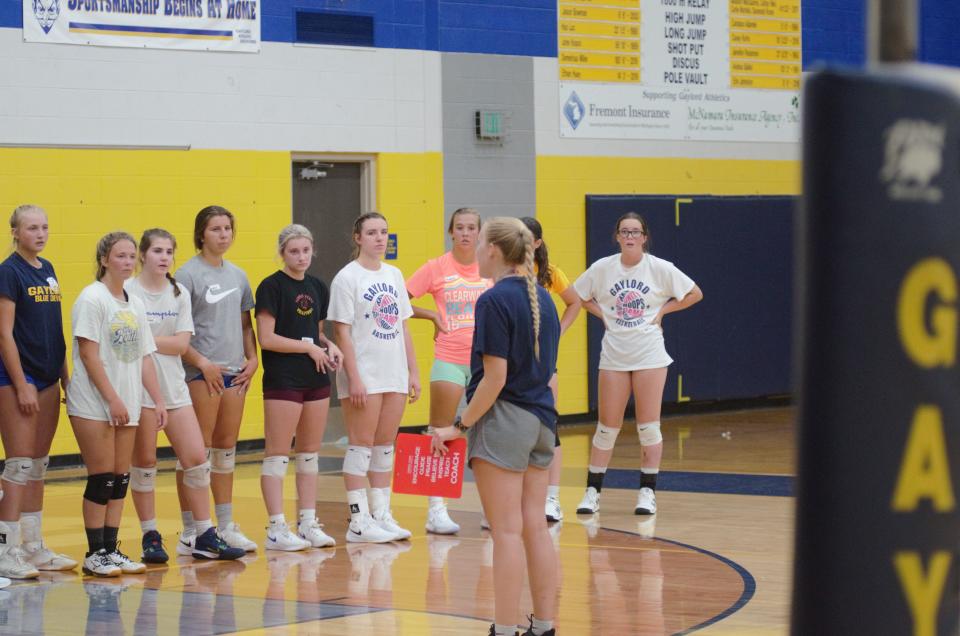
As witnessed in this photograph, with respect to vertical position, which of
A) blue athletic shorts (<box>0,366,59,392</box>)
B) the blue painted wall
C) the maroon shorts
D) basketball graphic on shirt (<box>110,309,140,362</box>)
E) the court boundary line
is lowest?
the court boundary line

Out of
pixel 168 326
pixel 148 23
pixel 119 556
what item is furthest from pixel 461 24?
pixel 119 556

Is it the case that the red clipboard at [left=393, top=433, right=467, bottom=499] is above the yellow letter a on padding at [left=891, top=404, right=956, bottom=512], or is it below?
below

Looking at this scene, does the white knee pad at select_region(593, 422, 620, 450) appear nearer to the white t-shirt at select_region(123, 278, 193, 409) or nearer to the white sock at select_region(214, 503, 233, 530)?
the white sock at select_region(214, 503, 233, 530)

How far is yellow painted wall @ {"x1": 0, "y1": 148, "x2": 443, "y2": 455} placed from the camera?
34.8 ft

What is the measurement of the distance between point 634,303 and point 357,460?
2006 mm

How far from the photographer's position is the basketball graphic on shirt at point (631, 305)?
8398 mm

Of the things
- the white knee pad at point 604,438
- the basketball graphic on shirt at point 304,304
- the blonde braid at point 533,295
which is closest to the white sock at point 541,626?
the blonde braid at point 533,295

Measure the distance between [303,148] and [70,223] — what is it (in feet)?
6.98

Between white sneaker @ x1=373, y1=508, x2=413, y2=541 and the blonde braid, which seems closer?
the blonde braid

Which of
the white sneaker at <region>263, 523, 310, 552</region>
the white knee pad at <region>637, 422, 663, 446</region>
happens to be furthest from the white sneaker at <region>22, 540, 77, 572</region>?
the white knee pad at <region>637, 422, 663, 446</region>

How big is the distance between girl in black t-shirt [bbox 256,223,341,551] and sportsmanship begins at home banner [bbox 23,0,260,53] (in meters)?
4.17

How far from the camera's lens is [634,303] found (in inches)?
331

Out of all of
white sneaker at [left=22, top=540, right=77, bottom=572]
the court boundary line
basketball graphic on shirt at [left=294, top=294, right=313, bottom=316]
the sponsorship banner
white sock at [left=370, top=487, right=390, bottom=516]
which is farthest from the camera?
the sponsorship banner

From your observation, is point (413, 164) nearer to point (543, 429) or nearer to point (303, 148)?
point (303, 148)
